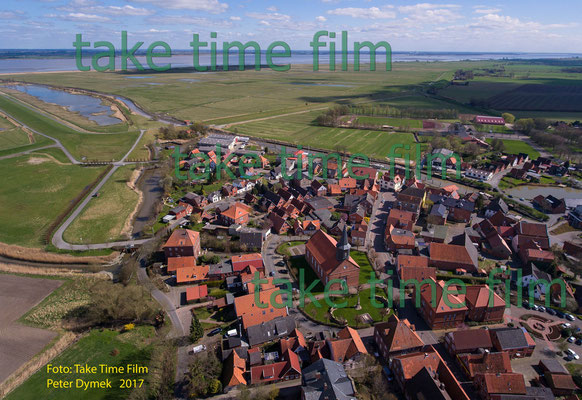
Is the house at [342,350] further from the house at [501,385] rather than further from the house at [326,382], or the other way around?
the house at [501,385]

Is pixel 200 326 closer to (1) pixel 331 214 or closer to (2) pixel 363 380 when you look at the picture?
(2) pixel 363 380

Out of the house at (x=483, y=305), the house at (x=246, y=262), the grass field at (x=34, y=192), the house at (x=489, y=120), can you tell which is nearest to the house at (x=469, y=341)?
the house at (x=483, y=305)

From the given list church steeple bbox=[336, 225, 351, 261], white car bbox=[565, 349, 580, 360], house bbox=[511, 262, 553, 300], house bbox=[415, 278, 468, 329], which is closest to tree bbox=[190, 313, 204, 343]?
church steeple bbox=[336, 225, 351, 261]

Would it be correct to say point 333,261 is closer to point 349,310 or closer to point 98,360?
point 349,310

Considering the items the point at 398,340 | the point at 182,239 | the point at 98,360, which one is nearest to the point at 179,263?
the point at 182,239

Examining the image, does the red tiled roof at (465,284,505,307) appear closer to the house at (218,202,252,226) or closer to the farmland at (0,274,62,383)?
the house at (218,202,252,226)

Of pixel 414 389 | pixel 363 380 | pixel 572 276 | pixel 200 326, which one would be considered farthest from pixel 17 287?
pixel 572 276

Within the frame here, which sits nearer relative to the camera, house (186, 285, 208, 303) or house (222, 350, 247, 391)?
house (222, 350, 247, 391)
